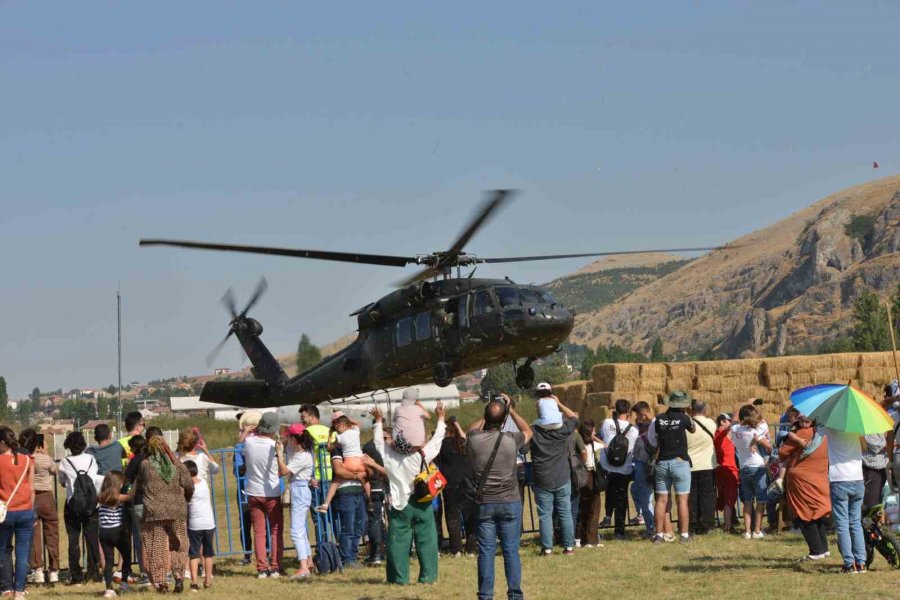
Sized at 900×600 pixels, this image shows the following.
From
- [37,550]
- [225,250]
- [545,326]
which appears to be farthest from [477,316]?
[37,550]

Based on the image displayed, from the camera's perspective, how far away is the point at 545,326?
2161cm

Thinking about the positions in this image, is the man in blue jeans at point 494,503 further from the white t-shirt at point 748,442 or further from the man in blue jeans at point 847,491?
the white t-shirt at point 748,442

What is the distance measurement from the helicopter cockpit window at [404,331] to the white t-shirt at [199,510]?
376 inches

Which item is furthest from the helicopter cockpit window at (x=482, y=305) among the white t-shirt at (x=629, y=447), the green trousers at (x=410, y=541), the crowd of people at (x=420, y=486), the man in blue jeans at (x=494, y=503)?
the man in blue jeans at (x=494, y=503)

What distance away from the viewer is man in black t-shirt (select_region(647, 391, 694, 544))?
15.6m

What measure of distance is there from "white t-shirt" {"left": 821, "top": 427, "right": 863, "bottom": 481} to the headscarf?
6.91 metres

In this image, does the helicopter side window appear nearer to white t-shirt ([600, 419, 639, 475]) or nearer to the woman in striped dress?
white t-shirt ([600, 419, 639, 475])

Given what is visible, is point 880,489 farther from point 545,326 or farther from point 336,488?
point 545,326

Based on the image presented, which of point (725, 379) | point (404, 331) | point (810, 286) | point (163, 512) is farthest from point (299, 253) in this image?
point (810, 286)

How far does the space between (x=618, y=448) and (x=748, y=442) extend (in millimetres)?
1743

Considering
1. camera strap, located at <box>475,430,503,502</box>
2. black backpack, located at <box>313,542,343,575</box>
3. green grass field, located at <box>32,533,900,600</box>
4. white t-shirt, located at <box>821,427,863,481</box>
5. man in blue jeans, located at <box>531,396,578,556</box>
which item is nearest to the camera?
camera strap, located at <box>475,430,503,502</box>

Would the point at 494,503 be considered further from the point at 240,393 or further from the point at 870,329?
the point at 870,329

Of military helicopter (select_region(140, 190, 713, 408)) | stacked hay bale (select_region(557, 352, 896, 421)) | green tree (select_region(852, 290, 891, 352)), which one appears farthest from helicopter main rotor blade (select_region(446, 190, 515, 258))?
green tree (select_region(852, 290, 891, 352))

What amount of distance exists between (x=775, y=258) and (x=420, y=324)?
598 ft
